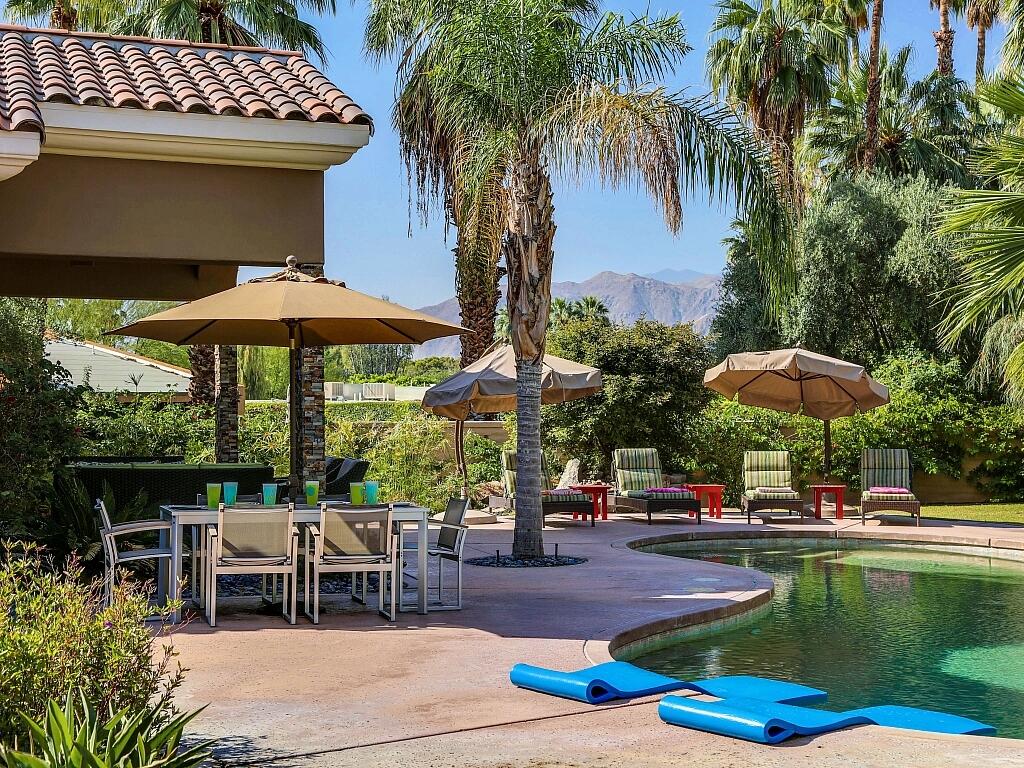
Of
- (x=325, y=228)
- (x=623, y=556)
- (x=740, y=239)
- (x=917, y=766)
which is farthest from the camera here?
(x=740, y=239)

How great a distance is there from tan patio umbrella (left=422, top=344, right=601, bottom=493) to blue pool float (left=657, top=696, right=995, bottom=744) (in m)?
10.8

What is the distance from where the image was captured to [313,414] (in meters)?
12.4

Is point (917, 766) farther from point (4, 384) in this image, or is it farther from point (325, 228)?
point (4, 384)

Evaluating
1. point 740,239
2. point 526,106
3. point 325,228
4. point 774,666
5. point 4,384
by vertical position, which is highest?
point 740,239

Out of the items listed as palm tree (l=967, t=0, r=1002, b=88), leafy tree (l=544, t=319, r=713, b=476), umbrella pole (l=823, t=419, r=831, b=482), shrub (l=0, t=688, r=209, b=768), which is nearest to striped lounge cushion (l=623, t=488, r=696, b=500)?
umbrella pole (l=823, t=419, r=831, b=482)

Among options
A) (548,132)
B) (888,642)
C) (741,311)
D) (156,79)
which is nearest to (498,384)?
(548,132)

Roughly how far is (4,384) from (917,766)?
10471mm

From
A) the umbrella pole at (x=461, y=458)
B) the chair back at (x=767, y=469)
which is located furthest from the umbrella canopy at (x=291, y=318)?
the chair back at (x=767, y=469)

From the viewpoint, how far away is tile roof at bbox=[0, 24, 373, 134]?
8711 millimetres

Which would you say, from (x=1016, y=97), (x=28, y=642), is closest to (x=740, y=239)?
(x=1016, y=97)

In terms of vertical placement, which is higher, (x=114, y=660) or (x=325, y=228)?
(x=325, y=228)

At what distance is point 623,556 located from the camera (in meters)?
13.1

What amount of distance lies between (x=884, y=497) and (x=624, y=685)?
41.4 ft

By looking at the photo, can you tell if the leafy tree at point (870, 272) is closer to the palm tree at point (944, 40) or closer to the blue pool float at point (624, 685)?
the palm tree at point (944, 40)
